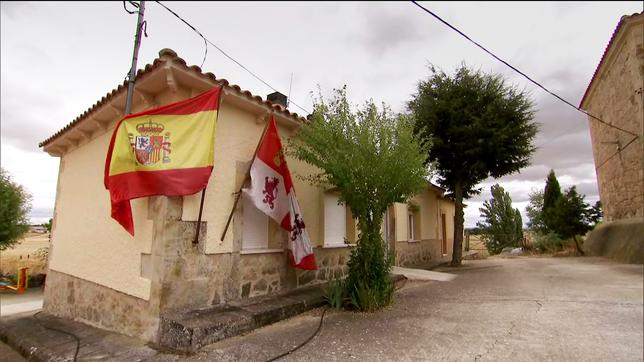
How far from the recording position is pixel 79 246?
6.32 meters

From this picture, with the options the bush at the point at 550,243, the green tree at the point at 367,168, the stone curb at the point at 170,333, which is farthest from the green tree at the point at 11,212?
the bush at the point at 550,243

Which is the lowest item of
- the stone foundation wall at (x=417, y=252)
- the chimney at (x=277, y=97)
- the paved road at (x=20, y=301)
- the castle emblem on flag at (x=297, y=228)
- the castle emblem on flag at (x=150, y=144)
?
the paved road at (x=20, y=301)

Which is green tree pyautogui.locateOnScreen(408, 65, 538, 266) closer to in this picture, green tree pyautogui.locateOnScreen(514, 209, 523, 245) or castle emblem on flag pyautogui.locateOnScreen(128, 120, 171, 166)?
castle emblem on flag pyautogui.locateOnScreen(128, 120, 171, 166)

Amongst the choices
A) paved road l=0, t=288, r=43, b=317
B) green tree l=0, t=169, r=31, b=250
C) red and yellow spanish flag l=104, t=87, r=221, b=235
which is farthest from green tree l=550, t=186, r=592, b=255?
green tree l=0, t=169, r=31, b=250

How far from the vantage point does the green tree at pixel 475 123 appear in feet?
33.9

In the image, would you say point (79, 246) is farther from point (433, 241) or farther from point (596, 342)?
point (433, 241)

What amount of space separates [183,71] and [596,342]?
5.71 metres

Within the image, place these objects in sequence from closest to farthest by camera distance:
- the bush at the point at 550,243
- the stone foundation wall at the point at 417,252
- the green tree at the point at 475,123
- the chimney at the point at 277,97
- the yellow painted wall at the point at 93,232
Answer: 1. the yellow painted wall at the point at 93,232
2. the chimney at the point at 277,97
3. the green tree at the point at 475,123
4. the stone foundation wall at the point at 417,252
5. the bush at the point at 550,243

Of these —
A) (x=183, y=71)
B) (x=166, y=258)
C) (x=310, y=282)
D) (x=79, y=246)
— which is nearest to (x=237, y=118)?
(x=183, y=71)

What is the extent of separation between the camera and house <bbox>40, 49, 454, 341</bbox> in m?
4.41

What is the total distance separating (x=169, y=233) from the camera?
4359mm

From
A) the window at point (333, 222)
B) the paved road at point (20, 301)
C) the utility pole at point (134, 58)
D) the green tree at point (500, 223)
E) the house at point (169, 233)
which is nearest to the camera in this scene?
the house at point (169, 233)

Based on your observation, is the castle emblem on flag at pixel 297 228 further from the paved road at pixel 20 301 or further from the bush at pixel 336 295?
the paved road at pixel 20 301

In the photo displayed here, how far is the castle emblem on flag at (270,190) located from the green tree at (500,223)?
805 inches
